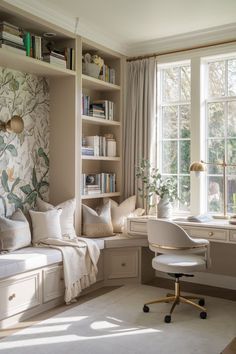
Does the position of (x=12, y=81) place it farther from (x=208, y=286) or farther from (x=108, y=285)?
(x=208, y=286)

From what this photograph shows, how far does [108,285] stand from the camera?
444 centimetres

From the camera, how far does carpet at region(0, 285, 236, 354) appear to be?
114 inches

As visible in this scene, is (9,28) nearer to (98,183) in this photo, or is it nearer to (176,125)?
(98,183)

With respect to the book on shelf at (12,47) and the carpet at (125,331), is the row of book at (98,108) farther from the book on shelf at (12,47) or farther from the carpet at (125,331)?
the carpet at (125,331)

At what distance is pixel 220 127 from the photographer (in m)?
4.66

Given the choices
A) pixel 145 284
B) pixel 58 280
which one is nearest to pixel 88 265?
pixel 58 280

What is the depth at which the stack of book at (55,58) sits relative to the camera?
4172 millimetres

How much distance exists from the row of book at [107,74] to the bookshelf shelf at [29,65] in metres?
0.63

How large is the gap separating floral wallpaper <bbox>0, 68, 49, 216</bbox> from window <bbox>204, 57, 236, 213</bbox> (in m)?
1.89

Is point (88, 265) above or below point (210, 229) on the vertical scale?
below

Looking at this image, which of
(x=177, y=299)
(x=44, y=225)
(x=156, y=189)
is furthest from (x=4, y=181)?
(x=177, y=299)

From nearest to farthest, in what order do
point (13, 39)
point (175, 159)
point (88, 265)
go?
point (13, 39)
point (88, 265)
point (175, 159)

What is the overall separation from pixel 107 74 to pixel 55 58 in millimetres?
989

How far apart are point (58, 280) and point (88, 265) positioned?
389 mm
